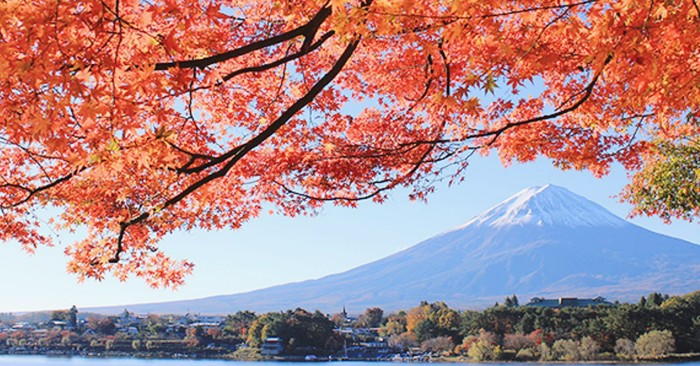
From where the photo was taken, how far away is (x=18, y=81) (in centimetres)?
396

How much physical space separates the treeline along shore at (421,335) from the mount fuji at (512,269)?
42401 millimetres

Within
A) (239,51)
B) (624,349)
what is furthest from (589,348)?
(239,51)

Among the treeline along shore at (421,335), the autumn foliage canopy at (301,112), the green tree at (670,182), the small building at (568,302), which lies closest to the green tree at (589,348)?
the treeline along shore at (421,335)

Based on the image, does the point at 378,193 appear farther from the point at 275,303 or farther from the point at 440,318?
the point at 275,303

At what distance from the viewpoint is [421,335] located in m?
49.8

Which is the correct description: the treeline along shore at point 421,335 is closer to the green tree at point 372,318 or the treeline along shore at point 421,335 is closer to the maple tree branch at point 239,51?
the green tree at point 372,318

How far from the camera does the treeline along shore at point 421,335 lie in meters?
40.8

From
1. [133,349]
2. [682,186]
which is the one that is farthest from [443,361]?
[682,186]

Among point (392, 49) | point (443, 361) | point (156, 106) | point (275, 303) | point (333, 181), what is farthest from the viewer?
point (275, 303)

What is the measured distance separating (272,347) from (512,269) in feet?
291

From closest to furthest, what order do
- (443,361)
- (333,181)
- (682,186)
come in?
(333,181)
(682,186)
(443,361)

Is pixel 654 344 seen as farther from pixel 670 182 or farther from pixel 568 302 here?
pixel 568 302

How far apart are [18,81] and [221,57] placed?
1.16 m

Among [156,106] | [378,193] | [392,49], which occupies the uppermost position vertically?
[392,49]
